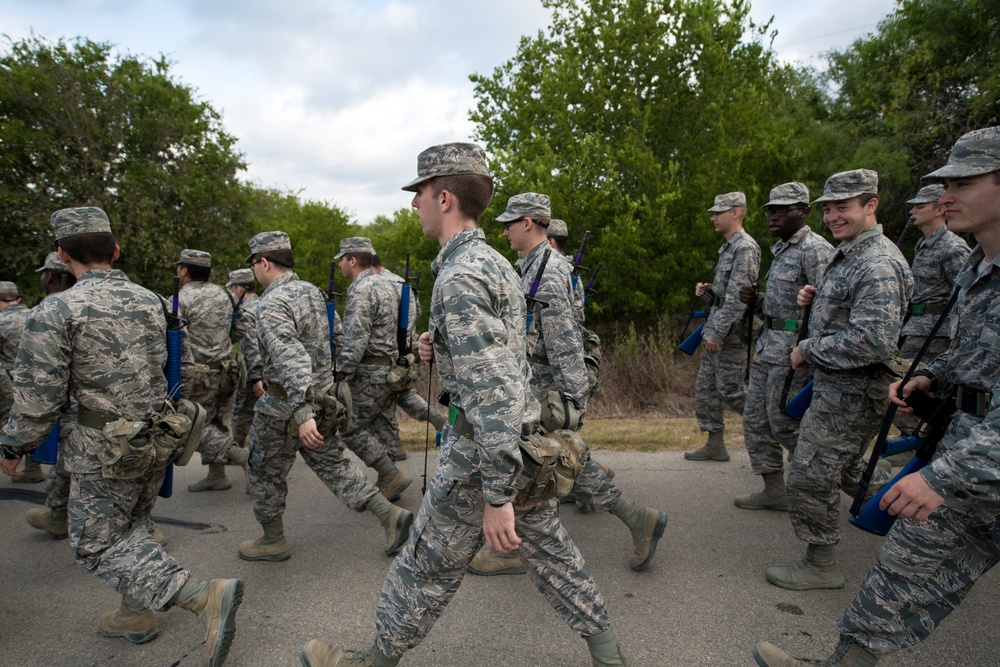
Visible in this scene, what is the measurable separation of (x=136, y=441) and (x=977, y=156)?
3.79 meters

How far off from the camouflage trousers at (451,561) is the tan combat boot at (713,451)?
3540 millimetres

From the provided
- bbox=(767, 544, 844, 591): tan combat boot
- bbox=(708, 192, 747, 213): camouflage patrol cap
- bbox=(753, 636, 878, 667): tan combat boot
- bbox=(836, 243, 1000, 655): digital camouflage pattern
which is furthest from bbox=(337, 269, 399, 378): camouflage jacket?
bbox=(836, 243, 1000, 655): digital camouflage pattern

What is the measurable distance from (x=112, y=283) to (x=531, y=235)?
246cm

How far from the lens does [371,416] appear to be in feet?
17.9

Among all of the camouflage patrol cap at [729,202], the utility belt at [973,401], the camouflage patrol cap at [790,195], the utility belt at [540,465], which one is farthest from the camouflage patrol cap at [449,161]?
the camouflage patrol cap at [729,202]

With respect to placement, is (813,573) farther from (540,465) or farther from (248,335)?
(248,335)

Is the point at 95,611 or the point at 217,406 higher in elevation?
the point at 217,406

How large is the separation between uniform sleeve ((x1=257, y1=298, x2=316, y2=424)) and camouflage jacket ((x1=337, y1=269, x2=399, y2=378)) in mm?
1209

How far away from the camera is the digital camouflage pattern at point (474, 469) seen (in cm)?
221

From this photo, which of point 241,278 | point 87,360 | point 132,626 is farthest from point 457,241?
point 241,278

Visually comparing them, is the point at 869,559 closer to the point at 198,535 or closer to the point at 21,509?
the point at 198,535

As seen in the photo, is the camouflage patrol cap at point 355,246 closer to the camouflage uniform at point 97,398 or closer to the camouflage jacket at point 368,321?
the camouflage jacket at point 368,321

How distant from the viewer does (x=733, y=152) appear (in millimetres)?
9641

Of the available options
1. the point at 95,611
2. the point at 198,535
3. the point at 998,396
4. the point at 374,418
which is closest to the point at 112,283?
the point at 95,611
